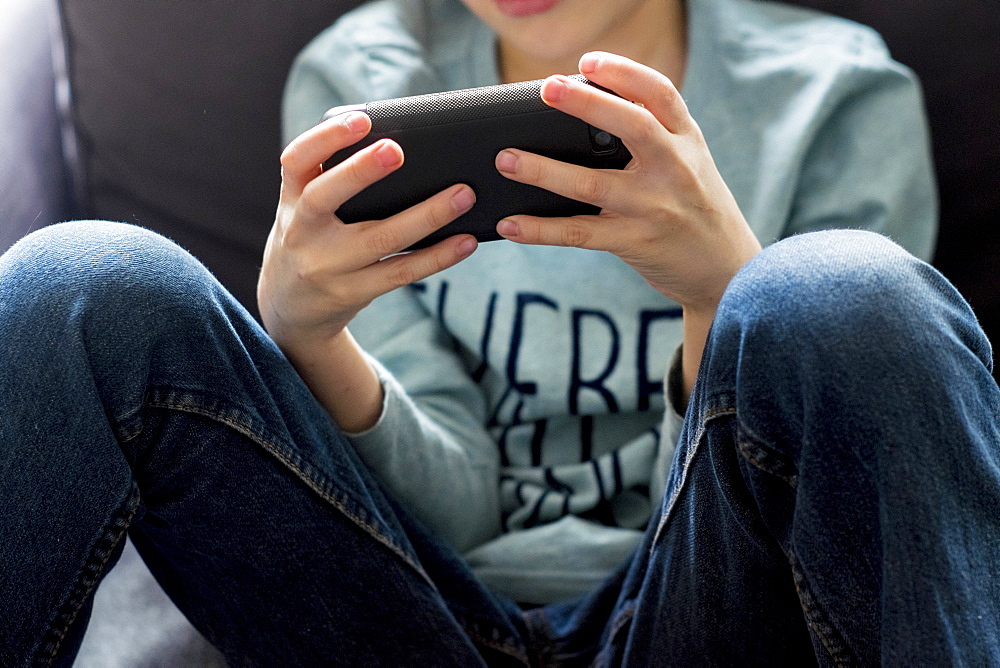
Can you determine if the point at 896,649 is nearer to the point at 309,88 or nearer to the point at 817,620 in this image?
the point at 817,620

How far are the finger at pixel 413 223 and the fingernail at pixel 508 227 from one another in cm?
2

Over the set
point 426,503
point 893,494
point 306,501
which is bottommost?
point 426,503

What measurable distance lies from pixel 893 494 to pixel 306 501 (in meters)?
0.32

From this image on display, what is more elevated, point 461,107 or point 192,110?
point 461,107

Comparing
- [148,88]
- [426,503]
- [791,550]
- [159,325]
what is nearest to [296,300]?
[159,325]

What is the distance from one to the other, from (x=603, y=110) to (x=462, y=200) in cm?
10

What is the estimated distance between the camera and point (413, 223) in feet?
1.67

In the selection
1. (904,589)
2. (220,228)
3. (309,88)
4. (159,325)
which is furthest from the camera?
(220,228)

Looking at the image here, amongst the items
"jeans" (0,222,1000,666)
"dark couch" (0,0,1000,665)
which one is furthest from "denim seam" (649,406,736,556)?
"dark couch" (0,0,1000,665)

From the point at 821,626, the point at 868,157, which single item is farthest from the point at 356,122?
the point at 868,157

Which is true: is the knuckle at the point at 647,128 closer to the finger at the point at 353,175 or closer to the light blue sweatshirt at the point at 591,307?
the finger at the point at 353,175

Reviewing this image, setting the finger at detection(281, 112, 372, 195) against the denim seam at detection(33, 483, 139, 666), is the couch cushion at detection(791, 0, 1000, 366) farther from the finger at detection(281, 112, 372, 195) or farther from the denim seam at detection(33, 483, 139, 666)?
the denim seam at detection(33, 483, 139, 666)

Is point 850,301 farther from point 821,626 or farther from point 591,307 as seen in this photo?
point 591,307

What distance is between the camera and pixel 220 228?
0.93 meters
